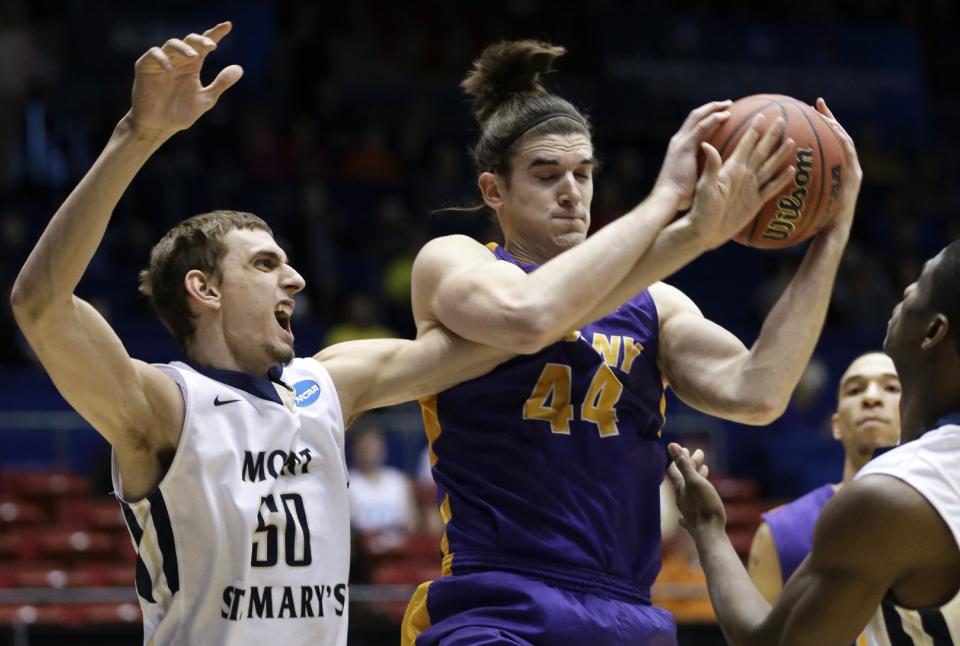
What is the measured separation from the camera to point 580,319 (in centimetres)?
355

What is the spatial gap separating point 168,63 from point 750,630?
180 cm

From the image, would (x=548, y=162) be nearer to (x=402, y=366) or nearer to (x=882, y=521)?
(x=402, y=366)

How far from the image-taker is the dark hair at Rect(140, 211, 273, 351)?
12.9 feet

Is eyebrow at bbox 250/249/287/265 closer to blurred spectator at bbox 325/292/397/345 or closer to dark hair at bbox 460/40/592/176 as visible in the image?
dark hair at bbox 460/40/592/176

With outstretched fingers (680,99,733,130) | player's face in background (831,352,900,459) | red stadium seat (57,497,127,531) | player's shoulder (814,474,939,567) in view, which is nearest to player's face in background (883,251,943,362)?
player's shoulder (814,474,939,567)

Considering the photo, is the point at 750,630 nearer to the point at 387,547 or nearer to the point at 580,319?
the point at 580,319

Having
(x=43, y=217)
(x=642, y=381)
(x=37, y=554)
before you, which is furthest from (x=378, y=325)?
(x=642, y=381)

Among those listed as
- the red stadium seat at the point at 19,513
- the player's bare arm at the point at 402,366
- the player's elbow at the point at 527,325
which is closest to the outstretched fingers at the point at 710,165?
the player's elbow at the point at 527,325

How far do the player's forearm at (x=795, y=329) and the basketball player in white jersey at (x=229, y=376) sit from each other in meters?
0.28

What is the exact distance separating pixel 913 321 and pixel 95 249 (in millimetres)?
1824

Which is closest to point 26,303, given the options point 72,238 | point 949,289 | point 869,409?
point 72,238

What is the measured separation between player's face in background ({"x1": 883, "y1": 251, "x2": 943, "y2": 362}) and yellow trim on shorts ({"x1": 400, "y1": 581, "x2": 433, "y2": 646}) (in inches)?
57.6

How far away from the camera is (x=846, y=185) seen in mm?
3643

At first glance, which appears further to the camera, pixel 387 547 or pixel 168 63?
pixel 387 547
